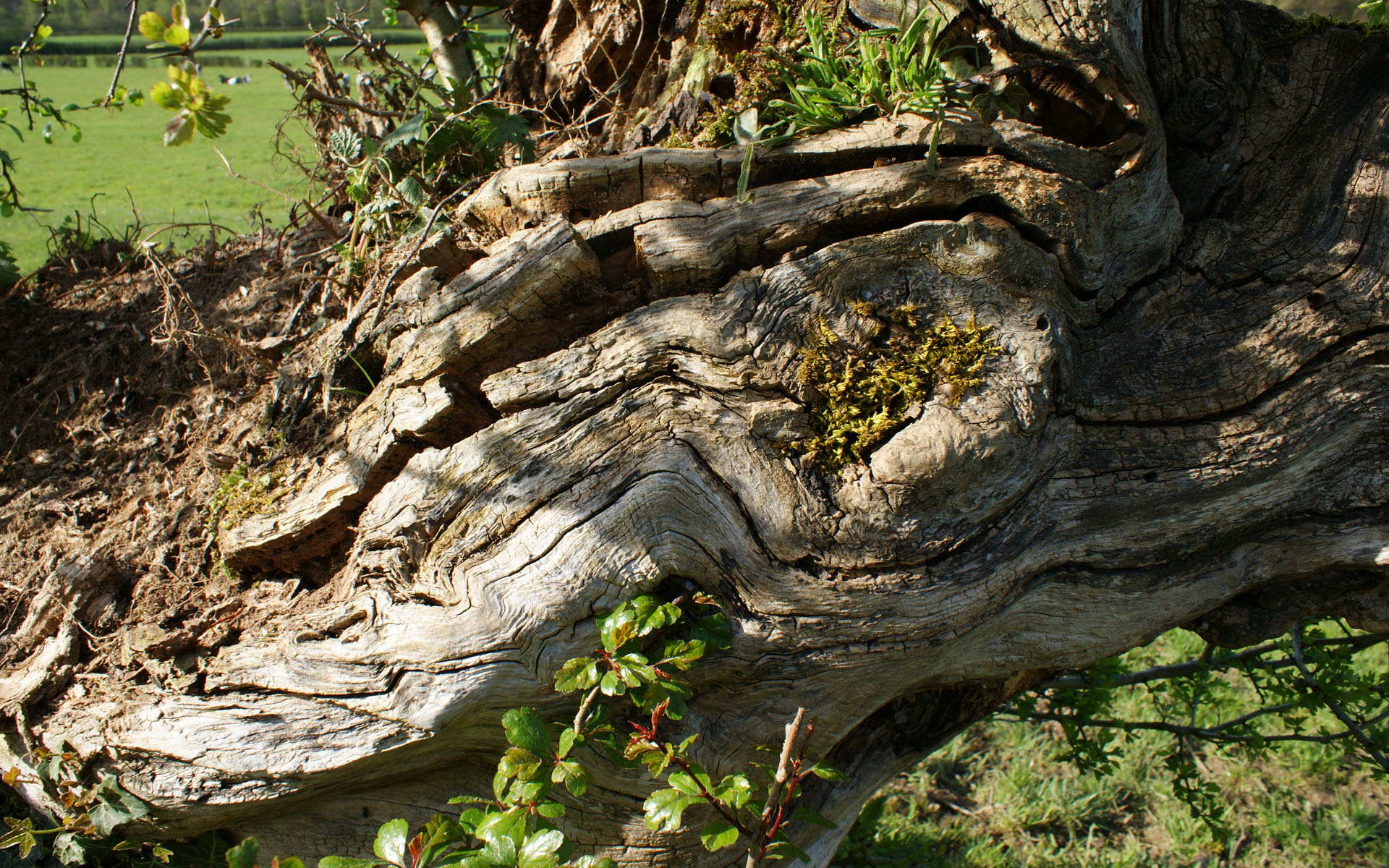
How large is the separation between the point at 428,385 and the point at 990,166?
185cm

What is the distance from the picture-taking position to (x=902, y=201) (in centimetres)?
235

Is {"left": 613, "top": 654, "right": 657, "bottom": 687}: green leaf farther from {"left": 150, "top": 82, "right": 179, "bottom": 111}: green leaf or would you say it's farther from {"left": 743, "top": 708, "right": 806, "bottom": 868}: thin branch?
{"left": 150, "top": 82, "right": 179, "bottom": 111}: green leaf

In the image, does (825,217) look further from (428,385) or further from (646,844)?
(646,844)

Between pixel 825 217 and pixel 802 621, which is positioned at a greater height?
pixel 825 217

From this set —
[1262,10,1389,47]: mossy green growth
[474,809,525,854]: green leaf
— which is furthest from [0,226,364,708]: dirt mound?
[1262,10,1389,47]: mossy green growth

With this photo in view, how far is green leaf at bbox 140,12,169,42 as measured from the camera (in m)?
1.87

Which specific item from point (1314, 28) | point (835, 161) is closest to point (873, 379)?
point (835, 161)

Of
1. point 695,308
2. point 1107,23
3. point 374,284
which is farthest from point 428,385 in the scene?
point 1107,23

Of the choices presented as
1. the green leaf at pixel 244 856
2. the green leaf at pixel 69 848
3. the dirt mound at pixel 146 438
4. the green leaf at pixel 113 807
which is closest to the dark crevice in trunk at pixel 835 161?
the dirt mound at pixel 146 438

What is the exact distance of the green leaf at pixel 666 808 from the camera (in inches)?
66.8

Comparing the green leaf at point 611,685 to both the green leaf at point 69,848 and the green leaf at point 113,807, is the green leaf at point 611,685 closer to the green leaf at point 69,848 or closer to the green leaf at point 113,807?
the green leaf at point 113,807

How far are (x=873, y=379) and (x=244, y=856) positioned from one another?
1.78 metres

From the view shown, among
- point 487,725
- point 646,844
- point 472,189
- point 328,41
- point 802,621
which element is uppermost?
point 328,41

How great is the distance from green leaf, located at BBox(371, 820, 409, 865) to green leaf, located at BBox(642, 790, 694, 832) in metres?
0.50
